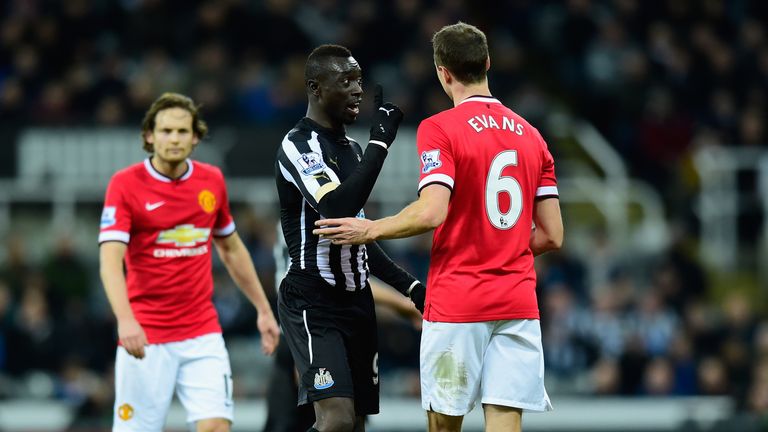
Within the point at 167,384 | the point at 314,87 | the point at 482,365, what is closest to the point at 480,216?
the point at 482,365

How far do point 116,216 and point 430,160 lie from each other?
A: 85.4 inches

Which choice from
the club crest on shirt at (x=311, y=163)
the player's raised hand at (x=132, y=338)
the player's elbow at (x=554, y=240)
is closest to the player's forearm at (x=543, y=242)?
the player's elbow at (x=554, y=240)

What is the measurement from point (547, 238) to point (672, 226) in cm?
947

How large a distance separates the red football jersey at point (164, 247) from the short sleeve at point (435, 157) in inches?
77.2

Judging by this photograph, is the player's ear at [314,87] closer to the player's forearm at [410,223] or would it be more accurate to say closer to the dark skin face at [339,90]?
the dark skin face at [339,90]

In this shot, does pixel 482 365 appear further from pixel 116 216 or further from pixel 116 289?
pixel 116 216

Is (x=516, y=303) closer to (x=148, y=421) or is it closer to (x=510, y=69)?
(x=148, y=421)

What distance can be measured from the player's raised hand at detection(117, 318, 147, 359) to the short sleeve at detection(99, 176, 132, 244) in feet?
1.72

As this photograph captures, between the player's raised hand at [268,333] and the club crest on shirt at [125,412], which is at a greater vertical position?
the player's raised hand at [268,333]

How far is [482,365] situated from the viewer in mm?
6246

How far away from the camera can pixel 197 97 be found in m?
15.9

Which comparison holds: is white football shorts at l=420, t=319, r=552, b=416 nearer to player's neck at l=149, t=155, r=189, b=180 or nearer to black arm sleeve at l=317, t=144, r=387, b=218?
black arm sleeve at l=317, t=144, r=387, b=218

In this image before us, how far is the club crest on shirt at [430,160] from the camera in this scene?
19.8 feet

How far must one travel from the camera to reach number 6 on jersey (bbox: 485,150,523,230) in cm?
616
